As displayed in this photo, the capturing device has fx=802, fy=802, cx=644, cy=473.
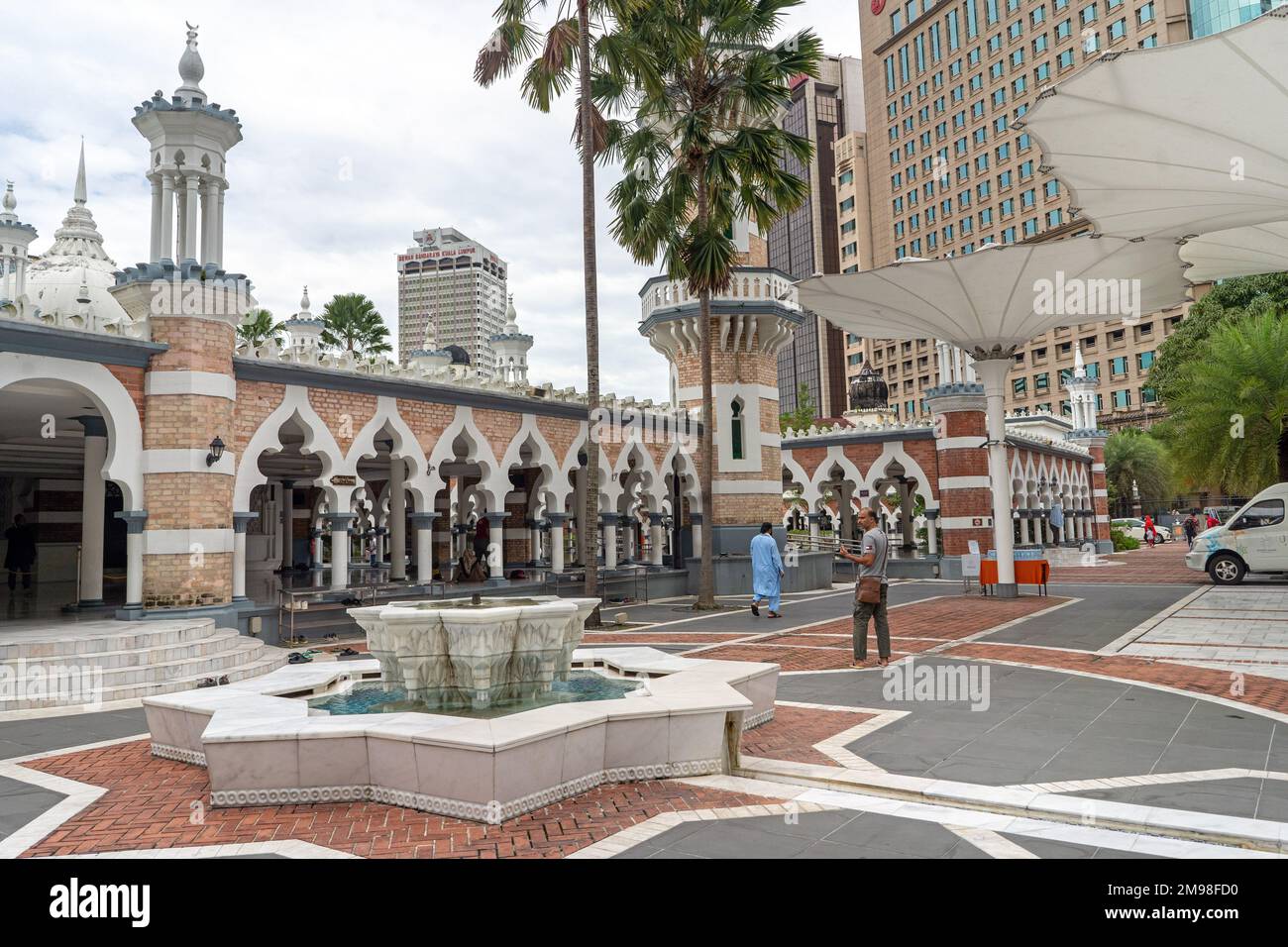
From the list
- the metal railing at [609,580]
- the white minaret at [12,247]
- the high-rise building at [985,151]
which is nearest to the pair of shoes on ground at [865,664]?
the metal railing at [609,580]

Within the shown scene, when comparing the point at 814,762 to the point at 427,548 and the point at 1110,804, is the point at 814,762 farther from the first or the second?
the point at 427,548

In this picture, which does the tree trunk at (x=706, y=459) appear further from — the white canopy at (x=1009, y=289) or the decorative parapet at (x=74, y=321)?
the decorative parapet at (x=74, y=321)

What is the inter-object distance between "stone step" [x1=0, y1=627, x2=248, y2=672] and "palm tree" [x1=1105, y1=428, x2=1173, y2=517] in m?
53.2

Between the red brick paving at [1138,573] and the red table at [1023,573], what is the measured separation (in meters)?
5.63

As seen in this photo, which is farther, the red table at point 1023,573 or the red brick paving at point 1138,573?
the red brick paving at point 1138,573

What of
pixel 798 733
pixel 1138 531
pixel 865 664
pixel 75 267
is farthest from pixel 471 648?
pixel 1138 531

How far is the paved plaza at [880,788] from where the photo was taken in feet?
14.0

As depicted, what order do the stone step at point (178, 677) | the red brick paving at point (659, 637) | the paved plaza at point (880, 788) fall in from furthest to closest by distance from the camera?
the red brick paving at point (659, 637), the stone step at point (178, 677), the paved plaza at point (880, 788)

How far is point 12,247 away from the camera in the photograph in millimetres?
23609

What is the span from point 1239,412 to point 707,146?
17098 mm

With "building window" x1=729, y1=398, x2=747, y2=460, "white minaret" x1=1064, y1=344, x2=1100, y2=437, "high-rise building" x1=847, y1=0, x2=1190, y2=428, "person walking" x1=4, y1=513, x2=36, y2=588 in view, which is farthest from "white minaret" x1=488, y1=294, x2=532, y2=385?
"high-rise building" x1=847, y1=0, x2=1190, y2=428

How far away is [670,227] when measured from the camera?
1733cm

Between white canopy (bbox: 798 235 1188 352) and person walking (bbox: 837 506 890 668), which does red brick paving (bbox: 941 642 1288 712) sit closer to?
person walking (bbox: 837 506 890 668)
